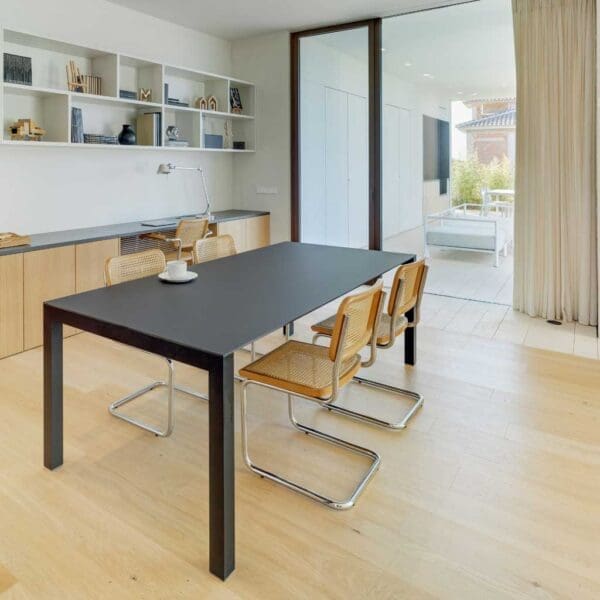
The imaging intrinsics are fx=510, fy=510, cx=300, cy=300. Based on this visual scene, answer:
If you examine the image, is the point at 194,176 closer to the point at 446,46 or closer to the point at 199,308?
the point at 446,46

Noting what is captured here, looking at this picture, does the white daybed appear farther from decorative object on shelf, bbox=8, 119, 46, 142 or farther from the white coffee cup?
decorative object on shelf, bbox=8, 119, 46, 142

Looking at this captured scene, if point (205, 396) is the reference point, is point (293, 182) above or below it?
above

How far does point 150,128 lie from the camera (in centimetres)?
458

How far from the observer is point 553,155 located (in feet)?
13.5

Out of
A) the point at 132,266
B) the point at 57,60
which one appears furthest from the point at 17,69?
the point at 132,266

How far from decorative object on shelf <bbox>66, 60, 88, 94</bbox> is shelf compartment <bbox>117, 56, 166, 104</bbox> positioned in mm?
568

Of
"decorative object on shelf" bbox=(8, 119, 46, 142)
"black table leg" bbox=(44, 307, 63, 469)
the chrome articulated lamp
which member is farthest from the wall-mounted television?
"black table leg" bbox=(44, 307, 63, 469)

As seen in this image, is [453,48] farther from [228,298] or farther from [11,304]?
[11,304]

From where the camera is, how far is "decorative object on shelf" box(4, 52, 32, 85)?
138 inches

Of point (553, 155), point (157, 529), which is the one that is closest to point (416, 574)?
point (157, 529)

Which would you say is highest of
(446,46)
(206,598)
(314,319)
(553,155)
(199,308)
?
(446,46)

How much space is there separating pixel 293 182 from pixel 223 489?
14.6 ft

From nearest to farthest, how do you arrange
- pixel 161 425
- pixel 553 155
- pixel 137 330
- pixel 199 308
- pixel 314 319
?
pixel 137 330, pixel 199 308, pixel 161 425, pixel 553 155, pixel 314 319

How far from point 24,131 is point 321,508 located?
11.0ft
